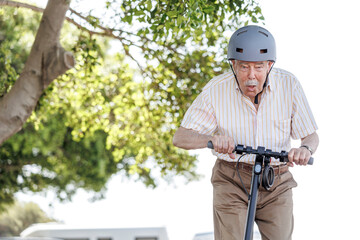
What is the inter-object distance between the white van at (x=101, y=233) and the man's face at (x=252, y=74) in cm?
1495

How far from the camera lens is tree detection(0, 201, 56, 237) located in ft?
115

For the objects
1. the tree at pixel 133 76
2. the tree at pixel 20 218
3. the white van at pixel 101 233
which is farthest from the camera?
the tree at pixel 20 218

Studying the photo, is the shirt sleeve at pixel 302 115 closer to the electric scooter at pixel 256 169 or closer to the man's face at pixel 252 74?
the man's face at pixel 252 74

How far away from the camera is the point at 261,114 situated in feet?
14.0

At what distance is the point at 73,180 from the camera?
25719 mm

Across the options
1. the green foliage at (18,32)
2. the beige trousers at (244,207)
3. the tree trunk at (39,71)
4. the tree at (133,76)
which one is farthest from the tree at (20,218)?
the beige trousers at (244,207)

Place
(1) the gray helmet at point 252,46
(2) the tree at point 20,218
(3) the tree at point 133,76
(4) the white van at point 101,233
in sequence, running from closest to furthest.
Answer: (1) the gray helmet at point 252,46, (3) the tree at point 133,76, (4) the white van at point 101,233, (2) the tree at point 20,218

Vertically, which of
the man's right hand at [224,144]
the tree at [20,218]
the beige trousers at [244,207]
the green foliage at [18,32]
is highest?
the green foliage at [18,32]

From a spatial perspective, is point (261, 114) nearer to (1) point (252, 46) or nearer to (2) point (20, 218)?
(1) point (252, 46)

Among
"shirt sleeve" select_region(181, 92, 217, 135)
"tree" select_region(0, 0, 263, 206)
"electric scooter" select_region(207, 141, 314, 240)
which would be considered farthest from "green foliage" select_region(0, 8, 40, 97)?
"electric scooter" select_region(207, 141, 314, 240)

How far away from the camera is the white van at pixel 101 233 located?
19016 mm

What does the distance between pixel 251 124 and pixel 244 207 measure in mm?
547

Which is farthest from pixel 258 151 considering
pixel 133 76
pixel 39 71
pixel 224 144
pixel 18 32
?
pixel 18 32

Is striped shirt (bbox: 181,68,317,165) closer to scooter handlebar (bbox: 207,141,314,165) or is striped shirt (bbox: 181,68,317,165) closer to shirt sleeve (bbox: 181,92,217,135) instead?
shirt sleeve (bbox: 181,92,217,135)
